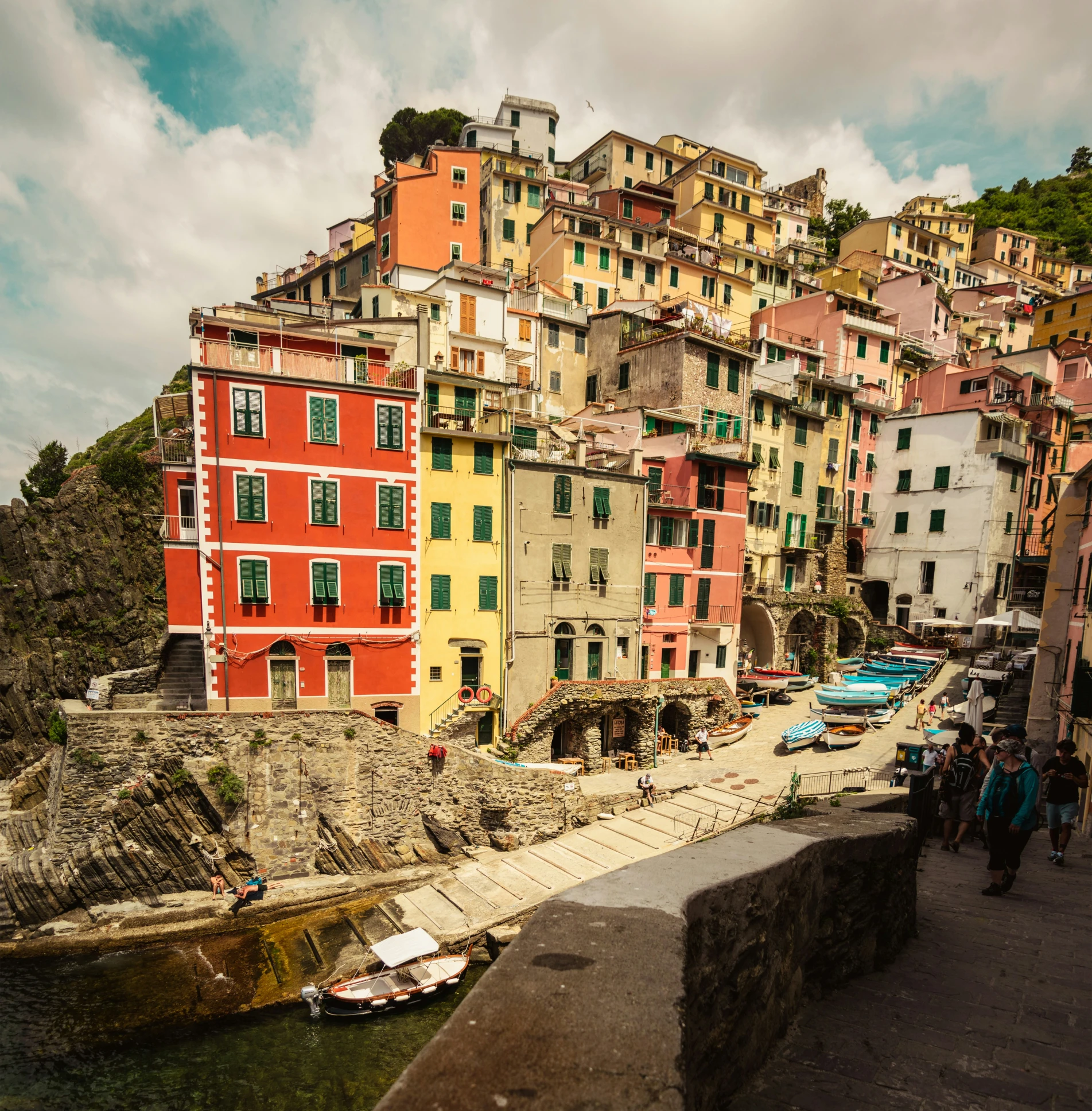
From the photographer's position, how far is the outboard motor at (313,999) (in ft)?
59.4

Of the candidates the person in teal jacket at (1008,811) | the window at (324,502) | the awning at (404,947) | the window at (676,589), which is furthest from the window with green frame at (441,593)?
the person in teal jacket at (1008,811)

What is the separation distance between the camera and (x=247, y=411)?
23.7 metres

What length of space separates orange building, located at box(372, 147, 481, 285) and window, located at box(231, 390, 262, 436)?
24.7m

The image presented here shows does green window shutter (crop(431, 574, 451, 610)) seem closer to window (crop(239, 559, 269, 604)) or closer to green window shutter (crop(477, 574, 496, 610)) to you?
green window shutter (crop(477, 574, 496, 610))

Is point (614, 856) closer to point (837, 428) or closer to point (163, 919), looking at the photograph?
point (163, 919)

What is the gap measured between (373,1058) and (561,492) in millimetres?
21566

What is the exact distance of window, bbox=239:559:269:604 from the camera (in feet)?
78.2

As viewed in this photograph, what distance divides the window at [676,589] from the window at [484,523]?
1056 cm

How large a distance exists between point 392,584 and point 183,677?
9282mm

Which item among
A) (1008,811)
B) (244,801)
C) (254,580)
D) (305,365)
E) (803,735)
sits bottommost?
(244,801)

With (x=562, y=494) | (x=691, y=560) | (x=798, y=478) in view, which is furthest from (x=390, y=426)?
(x=798, y=478)

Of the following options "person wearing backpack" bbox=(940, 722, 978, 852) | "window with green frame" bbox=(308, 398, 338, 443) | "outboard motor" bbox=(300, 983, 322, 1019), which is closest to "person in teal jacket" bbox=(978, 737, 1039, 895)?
"person wearing backpack" bbox=(940, 722, 978, 852)

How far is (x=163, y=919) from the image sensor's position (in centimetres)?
2155

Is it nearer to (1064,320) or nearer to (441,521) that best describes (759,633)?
(441,521)
